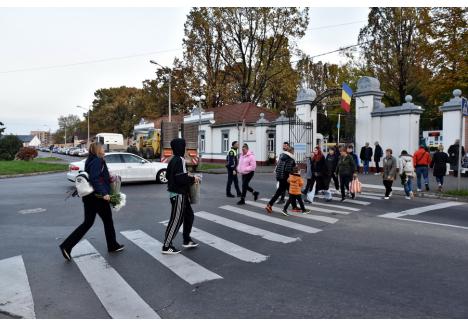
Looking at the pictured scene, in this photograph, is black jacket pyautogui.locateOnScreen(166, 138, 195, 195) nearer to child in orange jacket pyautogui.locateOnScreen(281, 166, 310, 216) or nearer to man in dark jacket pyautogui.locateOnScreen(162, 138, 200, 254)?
man in dark jacket pyautogui.locateOnScreen(162, 138, 200, 254)

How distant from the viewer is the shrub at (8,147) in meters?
35.7

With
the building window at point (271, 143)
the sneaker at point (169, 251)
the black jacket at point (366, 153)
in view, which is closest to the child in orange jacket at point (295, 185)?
the sneaker at point (169, 251)

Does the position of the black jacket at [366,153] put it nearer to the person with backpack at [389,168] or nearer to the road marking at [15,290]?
the person with backpack at [389,168]

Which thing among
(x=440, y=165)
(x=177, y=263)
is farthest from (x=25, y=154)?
(x=177, y=263)

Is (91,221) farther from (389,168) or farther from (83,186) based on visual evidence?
(389,168)

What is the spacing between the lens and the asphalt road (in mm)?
4199

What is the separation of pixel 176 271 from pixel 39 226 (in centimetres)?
462

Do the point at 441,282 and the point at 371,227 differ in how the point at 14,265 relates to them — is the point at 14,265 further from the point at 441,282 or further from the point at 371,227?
the point at 371,227

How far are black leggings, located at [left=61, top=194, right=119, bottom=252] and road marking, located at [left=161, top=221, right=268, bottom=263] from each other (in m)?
1.61

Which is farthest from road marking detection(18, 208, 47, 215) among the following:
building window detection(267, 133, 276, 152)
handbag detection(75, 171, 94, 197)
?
building window detection(267, 133, 276, 152)

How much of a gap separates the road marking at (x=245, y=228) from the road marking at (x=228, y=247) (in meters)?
0.76

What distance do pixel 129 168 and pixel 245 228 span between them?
9443mm

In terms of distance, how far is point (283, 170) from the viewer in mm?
10219
